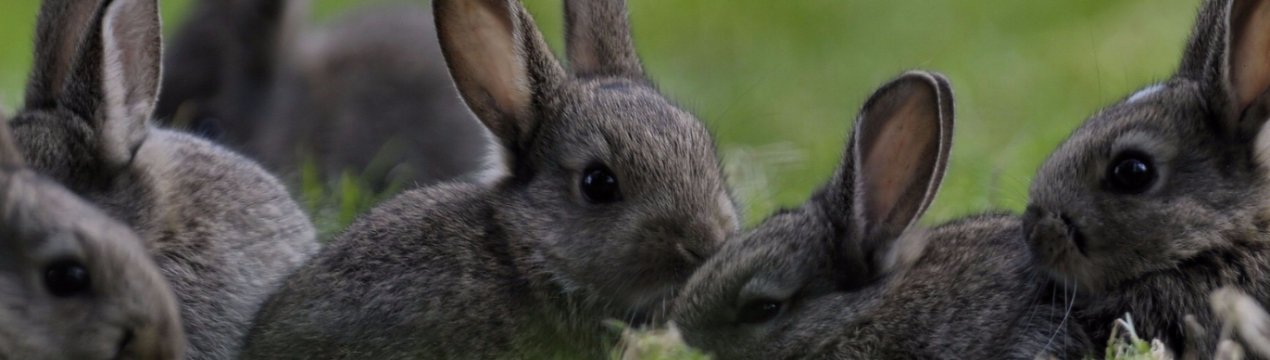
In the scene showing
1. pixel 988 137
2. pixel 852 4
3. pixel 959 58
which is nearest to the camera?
pixel 988 137

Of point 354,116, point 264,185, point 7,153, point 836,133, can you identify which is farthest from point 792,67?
point 7,153

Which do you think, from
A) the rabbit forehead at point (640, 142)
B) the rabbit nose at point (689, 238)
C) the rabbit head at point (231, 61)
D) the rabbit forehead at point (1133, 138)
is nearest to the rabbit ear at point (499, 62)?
the rabbit forehead at point (640, 142)

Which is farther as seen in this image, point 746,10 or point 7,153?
point 746,10

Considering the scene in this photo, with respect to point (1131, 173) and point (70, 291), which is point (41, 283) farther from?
point (1131, 173)

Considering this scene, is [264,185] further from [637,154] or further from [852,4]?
[852,4]

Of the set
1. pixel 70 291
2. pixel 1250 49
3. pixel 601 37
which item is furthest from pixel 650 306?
pixel 1250 49

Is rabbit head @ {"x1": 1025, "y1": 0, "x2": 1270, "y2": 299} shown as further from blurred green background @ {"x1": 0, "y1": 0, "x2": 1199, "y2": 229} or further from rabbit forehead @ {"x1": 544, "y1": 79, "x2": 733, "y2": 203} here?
blurred green background @ {"x1": 0, "y1": 0, "x2": 1199, "y2": 229}

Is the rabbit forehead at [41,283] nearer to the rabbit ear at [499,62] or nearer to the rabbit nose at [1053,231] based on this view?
the rabbit ear at [499,62]
